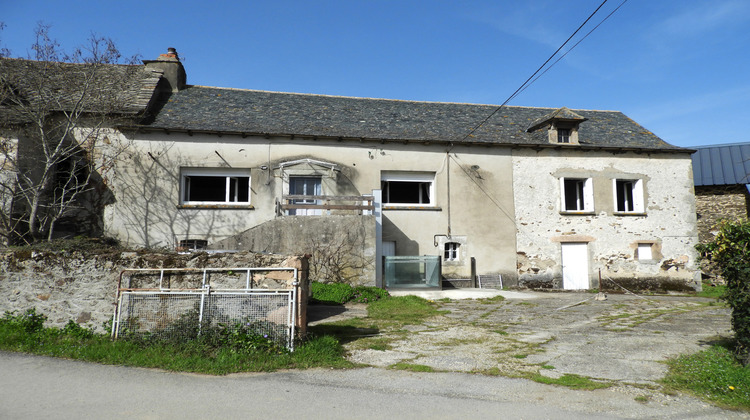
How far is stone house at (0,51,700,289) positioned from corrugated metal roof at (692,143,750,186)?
20.3ft

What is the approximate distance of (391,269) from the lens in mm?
14320

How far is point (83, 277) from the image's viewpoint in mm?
7008

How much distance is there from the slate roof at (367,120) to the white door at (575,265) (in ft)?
13.0

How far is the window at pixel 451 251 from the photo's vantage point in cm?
1638

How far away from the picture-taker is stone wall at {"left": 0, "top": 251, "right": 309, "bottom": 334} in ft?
22.5

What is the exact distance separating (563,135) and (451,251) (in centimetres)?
664

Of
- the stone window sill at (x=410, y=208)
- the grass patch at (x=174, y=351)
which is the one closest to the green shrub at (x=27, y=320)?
the grass patch at (x=174, y=351)

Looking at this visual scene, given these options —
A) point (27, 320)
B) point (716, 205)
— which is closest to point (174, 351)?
point (27, 320)

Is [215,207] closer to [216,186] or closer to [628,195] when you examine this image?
[216,186]

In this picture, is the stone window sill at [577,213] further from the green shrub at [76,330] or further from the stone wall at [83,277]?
the green shrub at [76,330]

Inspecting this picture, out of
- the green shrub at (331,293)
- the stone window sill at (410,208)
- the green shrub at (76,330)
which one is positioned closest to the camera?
the green shrub at (76,330)

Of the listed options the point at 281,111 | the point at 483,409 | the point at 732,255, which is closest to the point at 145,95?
the point at 281,111

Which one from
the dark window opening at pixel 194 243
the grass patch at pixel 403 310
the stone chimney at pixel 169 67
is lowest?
the grass patch at pixel 403 310

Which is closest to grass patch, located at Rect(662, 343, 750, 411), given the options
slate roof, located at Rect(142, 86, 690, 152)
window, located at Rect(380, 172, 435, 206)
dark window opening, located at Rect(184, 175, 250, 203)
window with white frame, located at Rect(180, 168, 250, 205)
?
window, located at Rect(380, 172, 435, 206)
